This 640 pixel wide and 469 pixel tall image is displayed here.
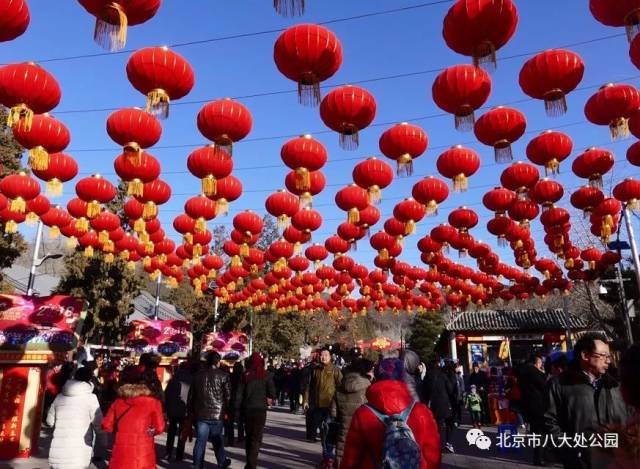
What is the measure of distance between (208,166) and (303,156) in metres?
1.54

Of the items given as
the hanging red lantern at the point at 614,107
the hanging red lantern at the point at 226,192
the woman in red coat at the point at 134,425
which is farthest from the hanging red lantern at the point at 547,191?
the woman in red coat at the point at 134,425

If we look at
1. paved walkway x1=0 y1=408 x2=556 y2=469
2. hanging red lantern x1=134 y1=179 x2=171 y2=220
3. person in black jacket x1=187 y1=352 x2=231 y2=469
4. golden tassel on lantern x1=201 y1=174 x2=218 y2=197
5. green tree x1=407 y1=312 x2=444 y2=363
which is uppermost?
hanging red lantern x1=134 y1=179 x2=171 y2=220

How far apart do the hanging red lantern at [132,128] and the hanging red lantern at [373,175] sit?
3.35 meters

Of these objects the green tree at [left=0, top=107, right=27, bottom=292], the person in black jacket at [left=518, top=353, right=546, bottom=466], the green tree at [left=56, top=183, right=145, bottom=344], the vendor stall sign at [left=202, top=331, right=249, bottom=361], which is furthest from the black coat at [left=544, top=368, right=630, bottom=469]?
the green tree at [left=56, top=183, right=145, bottom=344]

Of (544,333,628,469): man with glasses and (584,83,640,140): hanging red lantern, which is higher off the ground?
(584,83,640,140): hanging red lantern

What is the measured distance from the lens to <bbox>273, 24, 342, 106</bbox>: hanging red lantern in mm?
4895

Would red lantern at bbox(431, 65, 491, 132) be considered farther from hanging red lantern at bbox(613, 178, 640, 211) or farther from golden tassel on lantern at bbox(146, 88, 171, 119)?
hanging red lantern at bbox(613, 178, 640, 211)

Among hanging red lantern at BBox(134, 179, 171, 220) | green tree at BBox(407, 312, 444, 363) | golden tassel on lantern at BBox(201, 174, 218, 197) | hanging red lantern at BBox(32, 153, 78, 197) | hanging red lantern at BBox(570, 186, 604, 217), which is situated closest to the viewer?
golden tassel on lantern at BBox(201, 174, 218, 197)

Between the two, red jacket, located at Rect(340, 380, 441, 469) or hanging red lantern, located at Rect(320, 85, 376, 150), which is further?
hanging red lantern, located at Rect(320, 85, 376, 150)

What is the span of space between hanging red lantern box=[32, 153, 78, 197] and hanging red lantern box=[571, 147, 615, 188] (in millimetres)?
8582

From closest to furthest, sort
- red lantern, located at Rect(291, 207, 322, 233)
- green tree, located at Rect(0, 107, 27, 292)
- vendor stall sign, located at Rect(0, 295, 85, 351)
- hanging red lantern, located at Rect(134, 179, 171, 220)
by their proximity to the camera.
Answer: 1. vendor stall sign, located at Rect(0, 295, 85, 351)
2. hanging red lantern, located at Rect(134, 179, 171, 220)
3. red lantern, located at Rect(291, 207, 322, 233)
4. green tree, located at Rect(0, 107, 27, 292)

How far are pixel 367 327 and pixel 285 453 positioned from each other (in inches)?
2177

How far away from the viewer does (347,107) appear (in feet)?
19.1

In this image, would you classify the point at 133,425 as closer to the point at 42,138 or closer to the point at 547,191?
the point at 42,138
